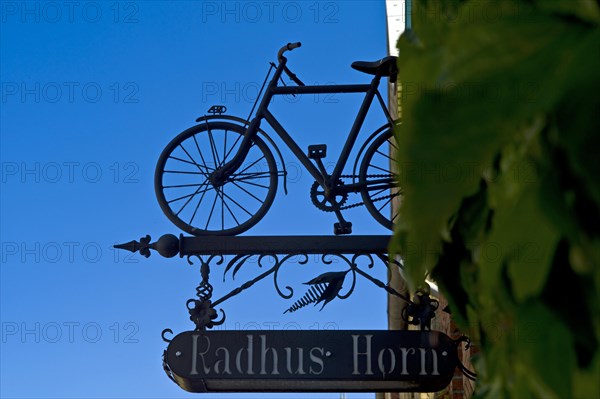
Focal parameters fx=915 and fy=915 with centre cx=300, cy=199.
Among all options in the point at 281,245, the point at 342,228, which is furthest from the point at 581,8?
the point at 342,228

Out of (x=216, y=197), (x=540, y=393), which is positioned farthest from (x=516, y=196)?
(x=216, y=197)

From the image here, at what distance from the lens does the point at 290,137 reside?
17.6ft

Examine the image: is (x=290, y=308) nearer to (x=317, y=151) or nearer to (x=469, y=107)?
(x=317, y=151)

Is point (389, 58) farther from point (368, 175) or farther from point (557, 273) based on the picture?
point (557, 273)

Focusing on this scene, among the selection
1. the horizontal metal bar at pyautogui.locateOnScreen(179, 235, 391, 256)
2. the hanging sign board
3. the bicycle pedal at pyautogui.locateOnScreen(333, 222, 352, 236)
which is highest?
the bicycle pedal at pyautogui.locateOnScreen(333, 222, 352, 236)

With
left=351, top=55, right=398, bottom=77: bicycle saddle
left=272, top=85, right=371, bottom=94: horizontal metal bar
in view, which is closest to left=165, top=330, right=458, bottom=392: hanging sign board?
left=272, top=85, right=371, bottom=94: horizontal metal bar

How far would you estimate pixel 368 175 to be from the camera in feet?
17.7

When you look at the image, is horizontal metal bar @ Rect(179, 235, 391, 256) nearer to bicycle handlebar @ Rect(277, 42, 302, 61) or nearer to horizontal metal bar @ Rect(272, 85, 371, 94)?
horizontal metal bar @ Rect(272, 85, 371, 94)

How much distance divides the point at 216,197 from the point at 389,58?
1242 mm

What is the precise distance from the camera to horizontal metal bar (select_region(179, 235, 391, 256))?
3.77 meters

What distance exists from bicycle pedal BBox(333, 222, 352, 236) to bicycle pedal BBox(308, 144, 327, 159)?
799mm

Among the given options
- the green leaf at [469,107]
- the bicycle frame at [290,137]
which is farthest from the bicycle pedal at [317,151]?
the green leaf at [469,107]

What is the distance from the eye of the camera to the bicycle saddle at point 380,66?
16.7 feet

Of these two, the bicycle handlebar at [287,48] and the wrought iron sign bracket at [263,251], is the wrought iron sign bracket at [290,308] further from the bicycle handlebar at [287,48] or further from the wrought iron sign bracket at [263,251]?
the bicycle handlebar at [287,48]
